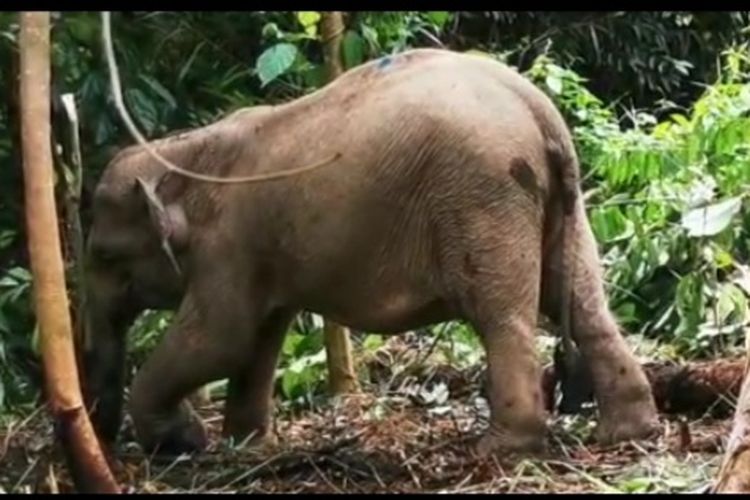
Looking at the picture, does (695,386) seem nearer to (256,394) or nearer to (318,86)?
(256,394)

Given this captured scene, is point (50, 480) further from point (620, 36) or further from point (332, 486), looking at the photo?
point (620, 36)

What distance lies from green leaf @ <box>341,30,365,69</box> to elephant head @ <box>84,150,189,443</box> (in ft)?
2.11

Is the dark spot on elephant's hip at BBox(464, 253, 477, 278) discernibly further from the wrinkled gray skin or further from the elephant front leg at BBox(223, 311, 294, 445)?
the elephant front leg at BBox(223, 311, 294, 445)

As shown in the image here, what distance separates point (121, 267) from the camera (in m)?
4.27

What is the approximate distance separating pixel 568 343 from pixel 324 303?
0.54 meters

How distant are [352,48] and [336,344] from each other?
0.74 meters

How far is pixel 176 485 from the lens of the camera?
354 centimetres

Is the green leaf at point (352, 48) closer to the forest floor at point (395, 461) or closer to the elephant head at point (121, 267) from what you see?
the elephant head at point (121, 267)

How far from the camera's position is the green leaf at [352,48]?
4.55 metres

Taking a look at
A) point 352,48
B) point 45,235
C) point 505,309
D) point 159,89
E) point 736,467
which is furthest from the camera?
point 159,89

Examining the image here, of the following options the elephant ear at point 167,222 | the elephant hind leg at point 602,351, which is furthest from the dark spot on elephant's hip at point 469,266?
the elephant ear at point 167,222

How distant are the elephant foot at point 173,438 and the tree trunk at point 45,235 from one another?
4.10 ft

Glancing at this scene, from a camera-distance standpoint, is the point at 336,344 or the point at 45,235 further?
the point at 336,344

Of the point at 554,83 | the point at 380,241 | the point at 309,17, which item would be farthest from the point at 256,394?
the point at 554,83
